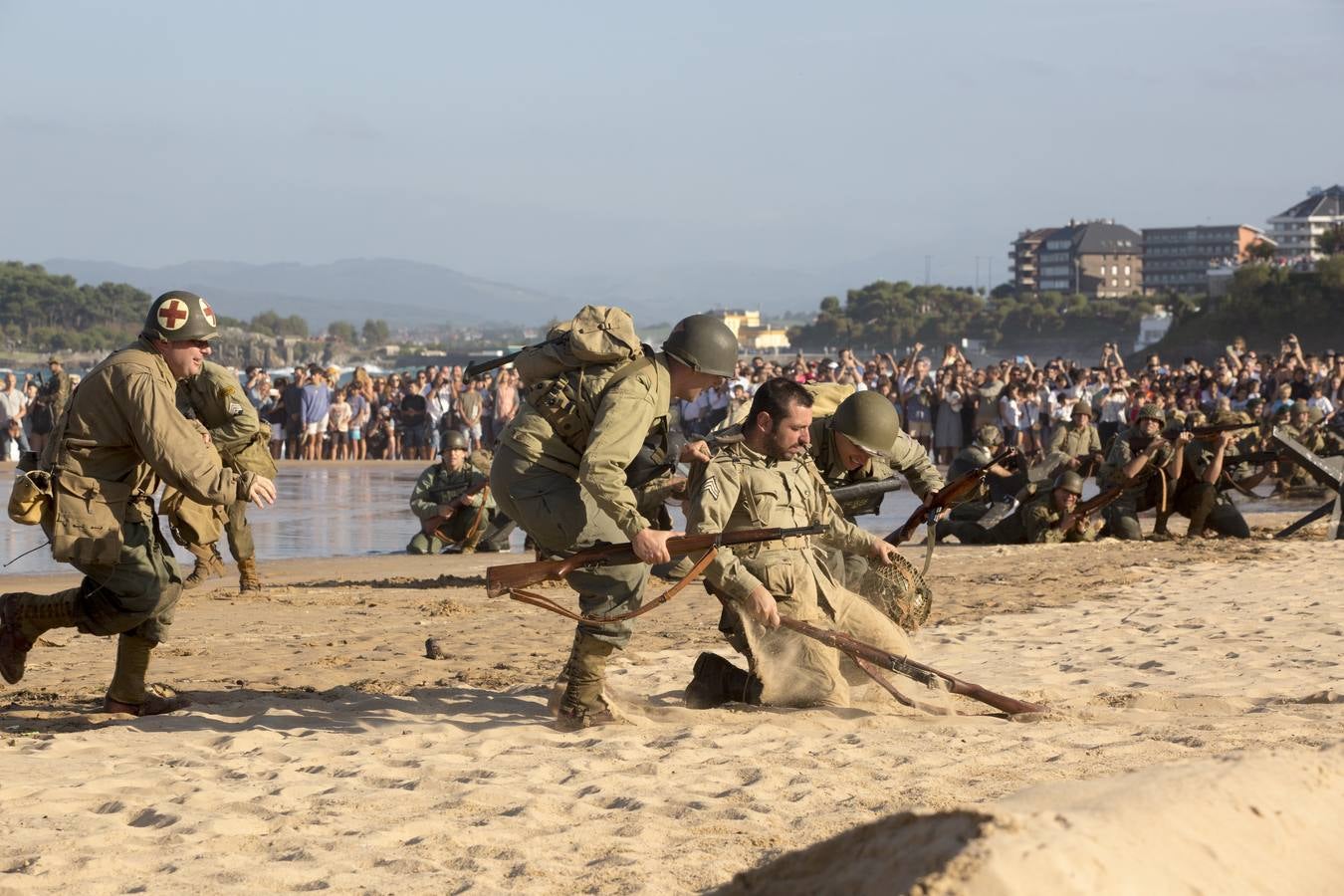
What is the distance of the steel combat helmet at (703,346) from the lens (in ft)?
21.6

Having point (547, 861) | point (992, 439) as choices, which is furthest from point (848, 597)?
point (992, 439)

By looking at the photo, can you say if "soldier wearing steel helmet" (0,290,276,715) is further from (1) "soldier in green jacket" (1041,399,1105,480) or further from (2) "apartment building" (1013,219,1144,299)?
(2) "apartment building" (1013,219,1144,299)

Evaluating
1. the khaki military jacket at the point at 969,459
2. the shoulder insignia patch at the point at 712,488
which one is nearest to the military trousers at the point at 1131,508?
the khaki military jacket at the point at 969,459

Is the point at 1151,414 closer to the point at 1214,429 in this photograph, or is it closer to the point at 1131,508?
the point at 1214,429

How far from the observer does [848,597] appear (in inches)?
286

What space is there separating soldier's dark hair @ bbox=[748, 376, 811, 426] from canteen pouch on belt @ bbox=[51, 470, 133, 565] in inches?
107

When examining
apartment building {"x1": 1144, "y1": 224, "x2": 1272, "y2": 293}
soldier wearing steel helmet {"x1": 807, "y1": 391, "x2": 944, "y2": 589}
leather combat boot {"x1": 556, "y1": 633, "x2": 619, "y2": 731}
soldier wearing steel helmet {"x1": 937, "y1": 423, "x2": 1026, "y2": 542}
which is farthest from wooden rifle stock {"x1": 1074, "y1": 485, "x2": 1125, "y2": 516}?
apartment building {"x1": 1144, "y1": 224, "x2": 1272, "y2": 293}

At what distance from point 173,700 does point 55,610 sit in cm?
81

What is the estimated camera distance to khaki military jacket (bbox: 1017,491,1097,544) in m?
14.6

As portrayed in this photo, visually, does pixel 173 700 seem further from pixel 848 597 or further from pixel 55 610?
pixel 848 597

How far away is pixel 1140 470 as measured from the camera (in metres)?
14.4

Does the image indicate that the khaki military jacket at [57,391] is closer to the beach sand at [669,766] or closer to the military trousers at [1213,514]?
the beach sand at [669,766]

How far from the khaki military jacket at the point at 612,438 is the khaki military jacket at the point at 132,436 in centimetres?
125

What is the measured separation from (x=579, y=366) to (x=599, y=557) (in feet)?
2.53
